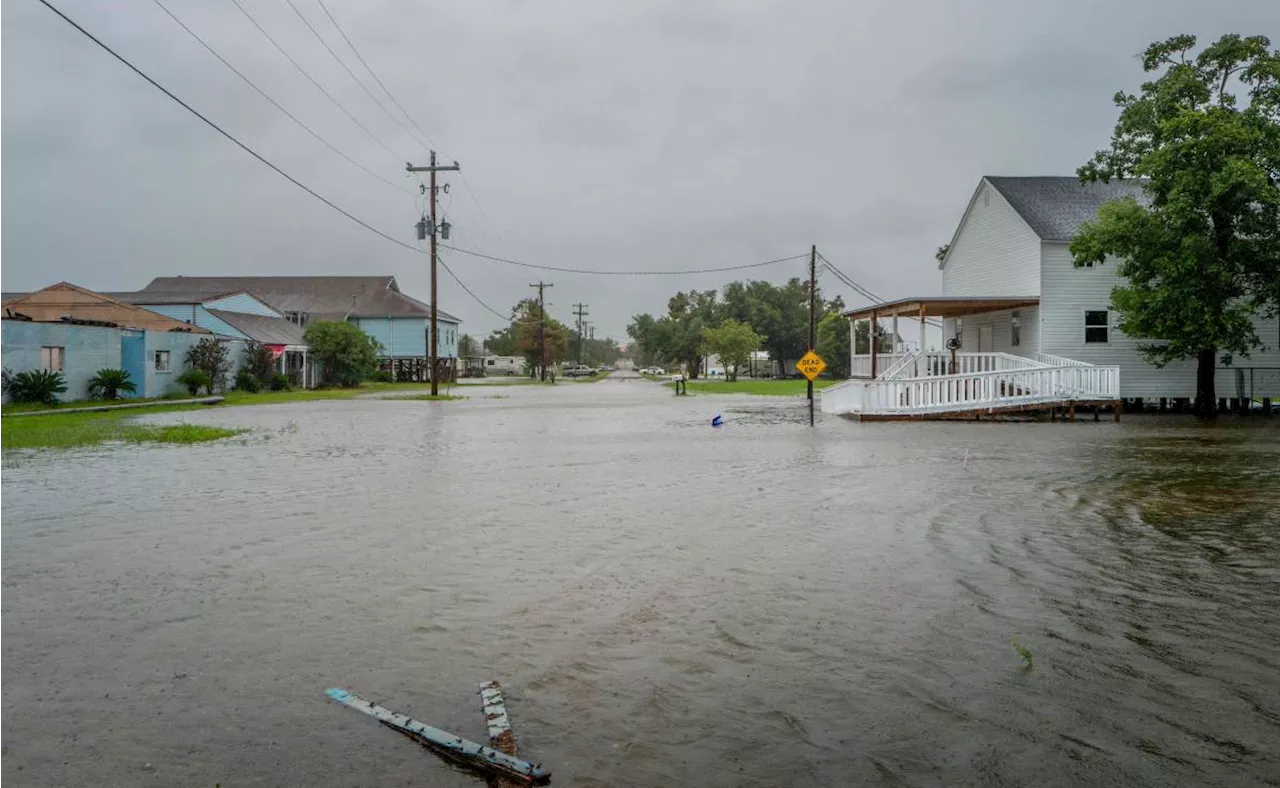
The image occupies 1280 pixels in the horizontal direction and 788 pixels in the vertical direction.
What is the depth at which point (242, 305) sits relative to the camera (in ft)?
212

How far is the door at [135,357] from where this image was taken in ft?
130

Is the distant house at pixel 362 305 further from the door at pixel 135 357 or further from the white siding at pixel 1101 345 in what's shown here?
the white siding at pixel 1101 345

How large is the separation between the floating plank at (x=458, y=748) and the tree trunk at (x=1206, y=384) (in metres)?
30.9

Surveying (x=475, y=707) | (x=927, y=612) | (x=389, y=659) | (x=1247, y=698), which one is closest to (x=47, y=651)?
(x=389, y=659)

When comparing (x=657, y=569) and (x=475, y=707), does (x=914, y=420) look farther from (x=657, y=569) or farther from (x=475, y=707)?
(x=475, y=707)

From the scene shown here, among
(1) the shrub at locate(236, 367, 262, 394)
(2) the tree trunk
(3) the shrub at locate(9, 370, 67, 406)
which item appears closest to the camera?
(2) the tree trunk

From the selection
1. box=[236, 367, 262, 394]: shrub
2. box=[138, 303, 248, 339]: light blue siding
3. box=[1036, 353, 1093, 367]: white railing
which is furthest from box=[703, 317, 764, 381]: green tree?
box=[1036, 353, 1093, 367]: white railing

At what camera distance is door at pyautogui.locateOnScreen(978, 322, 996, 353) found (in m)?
36.5

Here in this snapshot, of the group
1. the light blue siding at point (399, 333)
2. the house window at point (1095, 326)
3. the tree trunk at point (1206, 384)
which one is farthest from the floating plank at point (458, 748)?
the light blue siding at point (399, 333)

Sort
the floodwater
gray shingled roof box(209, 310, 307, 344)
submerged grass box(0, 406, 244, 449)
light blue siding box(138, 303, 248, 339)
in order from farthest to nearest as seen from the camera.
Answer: gray shingled roof box(209, 310, 307, 344) < light blue siding box(138, 303, 248, 339) < submerged grass box(0, 406, 244, 449) < the floodwater

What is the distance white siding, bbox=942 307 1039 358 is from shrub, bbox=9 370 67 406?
3357 centimetres

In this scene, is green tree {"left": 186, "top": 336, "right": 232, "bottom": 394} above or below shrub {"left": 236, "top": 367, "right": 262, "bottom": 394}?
above

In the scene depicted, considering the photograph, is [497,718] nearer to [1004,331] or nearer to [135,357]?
[1004,331]

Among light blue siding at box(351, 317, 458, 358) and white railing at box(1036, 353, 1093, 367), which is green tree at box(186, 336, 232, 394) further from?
white railing at box(1036, 353, 1093, 367)
